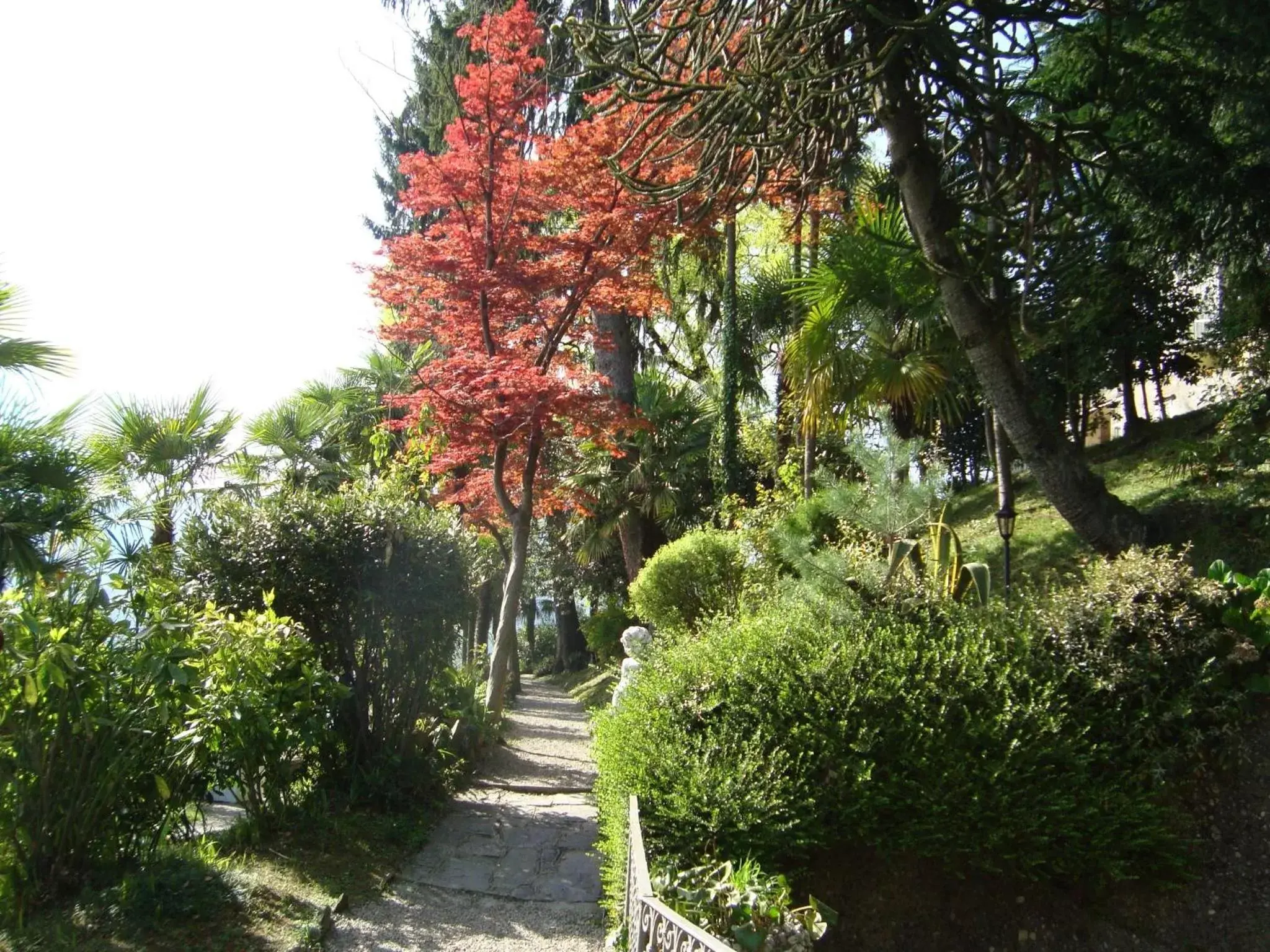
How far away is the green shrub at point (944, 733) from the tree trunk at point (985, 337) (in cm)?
179

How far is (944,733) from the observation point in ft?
16.6

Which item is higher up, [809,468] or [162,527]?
[809,468]

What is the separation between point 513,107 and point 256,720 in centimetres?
689

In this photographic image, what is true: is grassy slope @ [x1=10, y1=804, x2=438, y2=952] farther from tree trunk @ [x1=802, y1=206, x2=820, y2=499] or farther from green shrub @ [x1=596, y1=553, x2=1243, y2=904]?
tree trunk @ [x1=802, y1=206, x2=820, y2=499]

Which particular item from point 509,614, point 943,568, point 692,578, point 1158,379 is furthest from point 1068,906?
point 1158,379

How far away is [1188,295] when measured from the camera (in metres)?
11.2

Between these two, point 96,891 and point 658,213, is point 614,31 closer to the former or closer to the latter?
point 658,213

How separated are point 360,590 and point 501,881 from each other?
2358 mm

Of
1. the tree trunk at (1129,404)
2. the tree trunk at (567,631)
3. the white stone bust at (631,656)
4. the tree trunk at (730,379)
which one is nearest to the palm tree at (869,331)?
the tree trunk at (1129,404)

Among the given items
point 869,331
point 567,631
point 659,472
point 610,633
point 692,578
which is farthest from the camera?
point 567,631

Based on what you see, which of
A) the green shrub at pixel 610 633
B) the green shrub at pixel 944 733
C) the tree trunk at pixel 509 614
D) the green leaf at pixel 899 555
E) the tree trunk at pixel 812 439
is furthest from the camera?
the green shrub at pixel 610 633

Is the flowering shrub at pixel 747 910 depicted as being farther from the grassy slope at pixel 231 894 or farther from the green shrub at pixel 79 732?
the green shrub at pixel 79 732

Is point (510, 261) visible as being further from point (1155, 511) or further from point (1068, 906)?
point (1068, 906)

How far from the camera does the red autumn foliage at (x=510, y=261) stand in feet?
32.2
